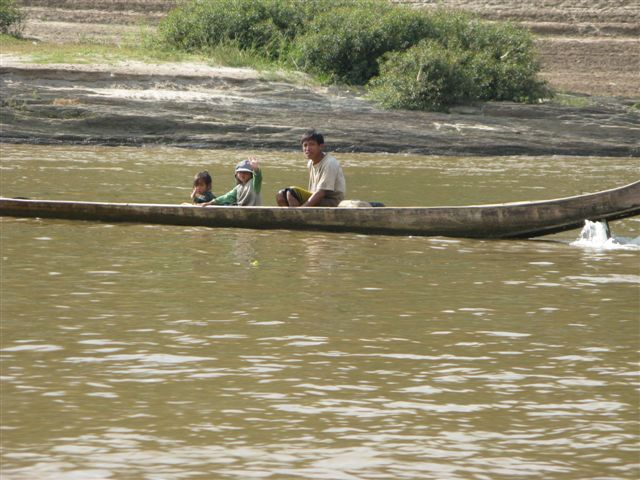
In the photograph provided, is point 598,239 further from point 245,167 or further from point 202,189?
point 202,189

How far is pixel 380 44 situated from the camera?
26094 millimetres

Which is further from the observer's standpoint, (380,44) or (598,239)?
(380,44)

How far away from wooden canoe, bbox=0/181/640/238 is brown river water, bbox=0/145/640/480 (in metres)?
0.14

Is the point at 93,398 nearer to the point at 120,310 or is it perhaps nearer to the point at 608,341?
the point at 120,310

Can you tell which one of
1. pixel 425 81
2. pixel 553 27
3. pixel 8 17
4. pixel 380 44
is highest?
pixel 553 27

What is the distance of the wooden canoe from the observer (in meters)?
10.4

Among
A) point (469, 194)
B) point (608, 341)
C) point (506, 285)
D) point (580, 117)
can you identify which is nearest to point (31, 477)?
point (608, 341)

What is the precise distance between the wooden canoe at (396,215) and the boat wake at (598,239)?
0.07m

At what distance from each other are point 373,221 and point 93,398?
19.0 ft

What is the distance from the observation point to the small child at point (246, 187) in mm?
11242

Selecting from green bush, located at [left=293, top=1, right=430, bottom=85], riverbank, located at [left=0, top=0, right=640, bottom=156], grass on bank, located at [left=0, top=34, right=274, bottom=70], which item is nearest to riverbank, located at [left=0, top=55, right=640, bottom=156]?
riverbank, located at [left=0, top=0, right=640, bottom=156]

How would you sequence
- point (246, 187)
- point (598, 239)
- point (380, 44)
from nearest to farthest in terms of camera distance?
point (598, 239) → point (246, 187) → point (380, 44)

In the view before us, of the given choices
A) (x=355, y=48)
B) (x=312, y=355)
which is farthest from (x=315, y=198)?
(x=355, y=48)

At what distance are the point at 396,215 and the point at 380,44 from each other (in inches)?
615
